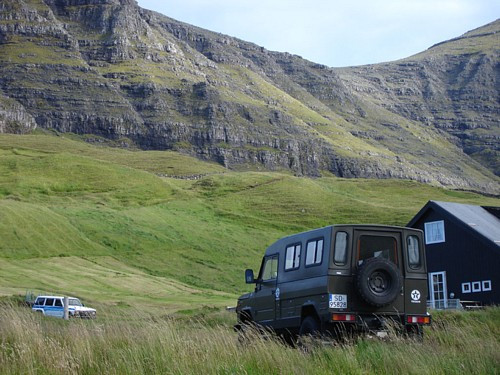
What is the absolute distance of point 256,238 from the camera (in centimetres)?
10700

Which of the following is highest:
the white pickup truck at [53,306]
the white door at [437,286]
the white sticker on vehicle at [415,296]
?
the white sticker on vehicle at [415,296]

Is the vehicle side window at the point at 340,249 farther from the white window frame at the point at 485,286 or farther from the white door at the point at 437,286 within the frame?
the white door at the point at 437,286

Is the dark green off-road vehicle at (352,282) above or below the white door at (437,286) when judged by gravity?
above

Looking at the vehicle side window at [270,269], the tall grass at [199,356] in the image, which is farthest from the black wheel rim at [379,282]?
the vehicle side window at [270,269]

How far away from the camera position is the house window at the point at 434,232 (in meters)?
42.2

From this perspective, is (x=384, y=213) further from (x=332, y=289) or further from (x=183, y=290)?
(x=332, y=289)

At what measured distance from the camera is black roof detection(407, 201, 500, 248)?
39.6 meters

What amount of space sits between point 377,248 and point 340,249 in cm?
100

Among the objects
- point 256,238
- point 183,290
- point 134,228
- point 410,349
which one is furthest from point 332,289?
point 256,238

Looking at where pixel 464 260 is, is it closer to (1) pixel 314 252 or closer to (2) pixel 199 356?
(1) pixel 314 252

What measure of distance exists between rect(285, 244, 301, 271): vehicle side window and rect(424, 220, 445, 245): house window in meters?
25.2

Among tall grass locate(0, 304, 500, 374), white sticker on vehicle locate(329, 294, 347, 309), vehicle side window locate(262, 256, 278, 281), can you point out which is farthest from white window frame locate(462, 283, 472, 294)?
tall grass locate(0, 304, 500, 374)

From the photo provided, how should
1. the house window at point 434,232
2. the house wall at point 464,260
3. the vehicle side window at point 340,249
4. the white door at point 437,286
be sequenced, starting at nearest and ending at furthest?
the vehicle side window at point 340,249 < the house wall at point 464,260 < the white door at point 437,286 < the house window at point 434,232

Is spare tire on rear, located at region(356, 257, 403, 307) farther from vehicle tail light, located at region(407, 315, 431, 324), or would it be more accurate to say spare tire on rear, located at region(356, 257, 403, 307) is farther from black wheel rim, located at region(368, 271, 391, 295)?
vehicle tail light, located at region(407, 315, 431, 324)
